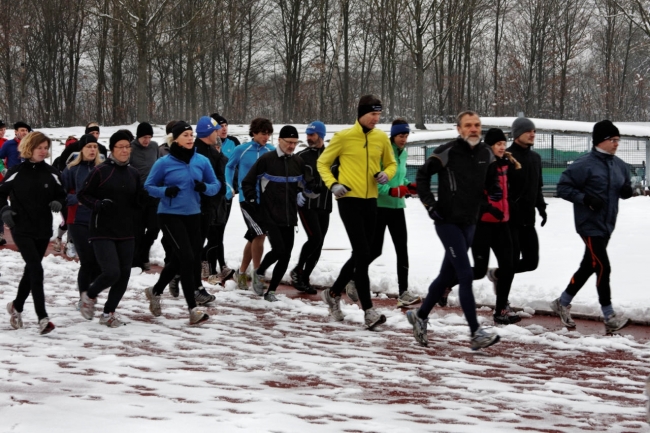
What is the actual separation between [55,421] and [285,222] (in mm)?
5679

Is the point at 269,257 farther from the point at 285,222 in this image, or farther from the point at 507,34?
the point at 507,34

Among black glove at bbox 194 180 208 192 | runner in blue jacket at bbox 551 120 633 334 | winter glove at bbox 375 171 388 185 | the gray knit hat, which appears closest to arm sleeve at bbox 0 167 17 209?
black glove at bbox 194 180 208 192

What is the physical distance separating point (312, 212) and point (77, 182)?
257 centimetres

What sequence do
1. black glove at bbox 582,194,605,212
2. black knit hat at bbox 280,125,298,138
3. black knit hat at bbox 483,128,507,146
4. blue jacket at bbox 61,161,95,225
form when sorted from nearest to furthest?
black glove at bbox 582,194,605,212, black knit hat at bbox 483,128,507,146, blue jacket at bbox 61,161,95,225, black knit hat at bbox 280,125,298,138

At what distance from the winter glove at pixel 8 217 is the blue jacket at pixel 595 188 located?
15.5ft

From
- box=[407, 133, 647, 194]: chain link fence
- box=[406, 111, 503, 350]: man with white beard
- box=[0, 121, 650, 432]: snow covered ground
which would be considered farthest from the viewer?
box=[407, 133, 647, 194]: chain link fence

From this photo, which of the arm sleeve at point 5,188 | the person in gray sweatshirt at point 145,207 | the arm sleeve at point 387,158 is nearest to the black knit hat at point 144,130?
the person in gray sweatshirt at point 145,207

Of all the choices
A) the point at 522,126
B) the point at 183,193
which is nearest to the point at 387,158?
the point at 522,126

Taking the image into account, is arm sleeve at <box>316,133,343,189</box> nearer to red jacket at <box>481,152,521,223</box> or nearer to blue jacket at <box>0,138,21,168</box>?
red jacket at <box>481,152,521,223</box>

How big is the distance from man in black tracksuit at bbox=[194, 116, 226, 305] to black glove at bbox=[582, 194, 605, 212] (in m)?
3.55

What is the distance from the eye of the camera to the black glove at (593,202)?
27.4 ft

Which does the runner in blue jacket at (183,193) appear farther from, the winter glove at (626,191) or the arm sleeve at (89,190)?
the winter glove at (626,191)

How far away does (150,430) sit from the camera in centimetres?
470

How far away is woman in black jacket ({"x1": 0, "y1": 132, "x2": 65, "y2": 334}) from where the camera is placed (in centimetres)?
853
